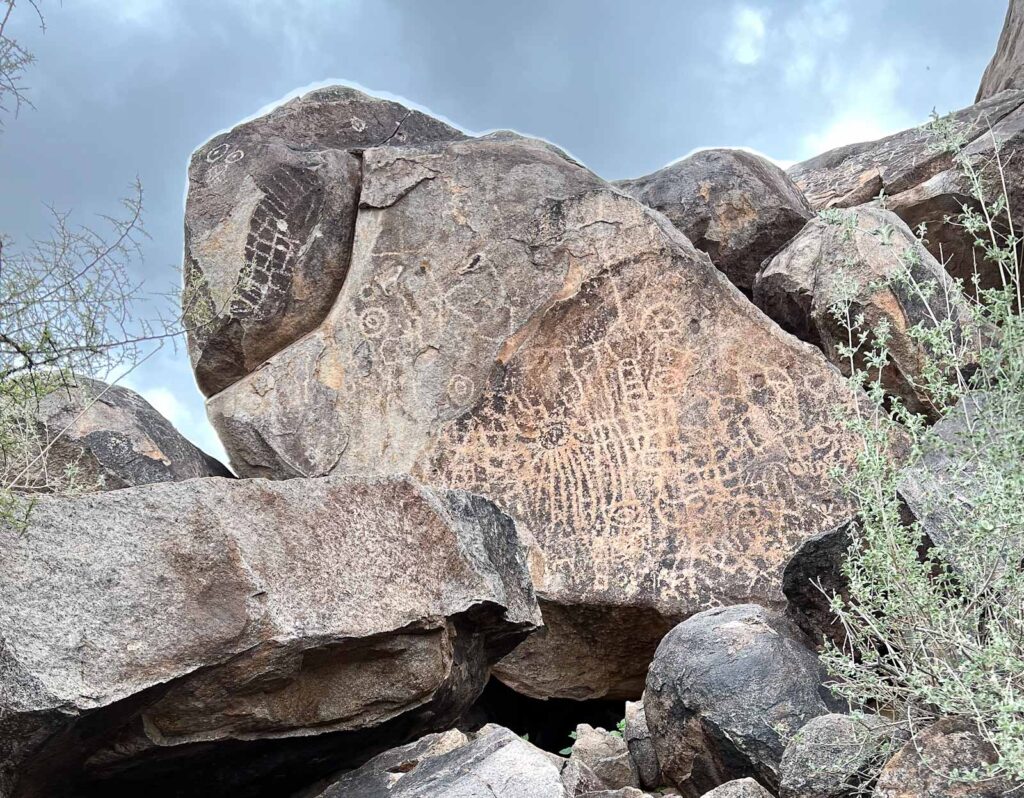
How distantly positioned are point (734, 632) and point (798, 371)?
2.62m

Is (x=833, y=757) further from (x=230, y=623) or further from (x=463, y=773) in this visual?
(x=230, y=623)

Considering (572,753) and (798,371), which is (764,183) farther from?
(572,753)

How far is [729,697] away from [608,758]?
2.96 ft

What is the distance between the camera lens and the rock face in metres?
3.66

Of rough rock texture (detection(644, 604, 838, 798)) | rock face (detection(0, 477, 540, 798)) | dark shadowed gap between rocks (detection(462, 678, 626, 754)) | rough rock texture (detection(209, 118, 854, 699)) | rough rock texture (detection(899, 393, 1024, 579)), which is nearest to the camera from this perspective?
rough rock texture (detection(899, 393, 1024, 579))

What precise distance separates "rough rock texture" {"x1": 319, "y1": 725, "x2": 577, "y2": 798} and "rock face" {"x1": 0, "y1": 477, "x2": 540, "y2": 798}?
17cm

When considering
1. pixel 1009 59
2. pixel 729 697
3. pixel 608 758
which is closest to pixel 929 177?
pixel 1009 59

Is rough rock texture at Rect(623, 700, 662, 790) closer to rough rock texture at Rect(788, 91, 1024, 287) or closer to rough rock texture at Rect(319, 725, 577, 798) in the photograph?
rough rock texture at Rect(319, 725, 577, 798)

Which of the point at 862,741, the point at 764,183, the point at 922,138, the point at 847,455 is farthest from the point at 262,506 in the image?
the point at 922,138

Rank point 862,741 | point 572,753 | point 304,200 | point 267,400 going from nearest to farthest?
point 862,741, point 572,753, point 267,400, point 304,200

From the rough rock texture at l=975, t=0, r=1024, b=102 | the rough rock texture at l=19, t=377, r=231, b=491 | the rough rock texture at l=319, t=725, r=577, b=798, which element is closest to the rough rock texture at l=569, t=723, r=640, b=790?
the rough rock texture at l=319, t=725, r=577, b=798

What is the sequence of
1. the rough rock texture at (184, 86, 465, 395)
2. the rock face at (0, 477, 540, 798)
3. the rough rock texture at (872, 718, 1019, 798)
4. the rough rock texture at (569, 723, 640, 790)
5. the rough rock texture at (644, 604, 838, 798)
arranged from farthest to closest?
1. the rough rock texture at (184, 86, 465, 395)
2. the rough rock texture at (569, 723, 640, 790)
3. the rough rock texture at (644, 604, 838, 798)
4. the rock face at (0, 477, 540, 798)
5. the rough rock texture at (872, 718, 1019, 798)

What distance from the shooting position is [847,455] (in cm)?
633

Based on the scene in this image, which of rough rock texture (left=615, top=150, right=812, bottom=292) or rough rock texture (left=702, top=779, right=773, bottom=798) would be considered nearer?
rough rock texture (left=702, top=779, right=773, bottom=798)
